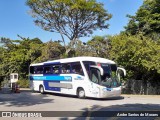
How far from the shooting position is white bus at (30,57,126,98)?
21703 millimetres

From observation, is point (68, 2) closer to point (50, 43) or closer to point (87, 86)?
point (50, 43)

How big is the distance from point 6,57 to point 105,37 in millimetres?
20544

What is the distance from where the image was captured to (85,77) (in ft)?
73.9

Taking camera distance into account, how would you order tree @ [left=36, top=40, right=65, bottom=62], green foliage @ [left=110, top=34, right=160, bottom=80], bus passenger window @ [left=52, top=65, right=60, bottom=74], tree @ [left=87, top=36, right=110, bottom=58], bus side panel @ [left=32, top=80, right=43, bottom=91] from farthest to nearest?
1. tree @ [left=36, top=40, right=65, bottom=62]
2. tree @ [left=87, top=36, right=110, bottom=58]
3. bus side panel @ [left=32, top=80, right=43, bottom=91]
4. green foliage @ [left=110, top=34, right=160, bottom=80]
5. bus passenger window @ [left=52, top=65, right=60, bottom=74]

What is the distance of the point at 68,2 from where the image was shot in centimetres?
4166

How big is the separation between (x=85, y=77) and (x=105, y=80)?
1.62 metres

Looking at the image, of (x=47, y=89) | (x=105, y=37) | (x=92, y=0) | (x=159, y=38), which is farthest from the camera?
(x=92, y=0)

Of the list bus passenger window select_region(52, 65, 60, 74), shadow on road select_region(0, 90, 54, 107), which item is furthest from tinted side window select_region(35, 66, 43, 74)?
shadow on road select_region(0, 90, 54, 107)

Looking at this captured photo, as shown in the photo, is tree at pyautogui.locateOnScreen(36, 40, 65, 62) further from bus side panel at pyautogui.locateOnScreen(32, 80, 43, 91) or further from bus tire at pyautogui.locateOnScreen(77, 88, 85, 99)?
bus tire at pyautogui.locateOnScreen(77, 88, 85, 99)

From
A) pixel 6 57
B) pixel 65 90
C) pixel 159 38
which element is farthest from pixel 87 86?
pixel 6 57

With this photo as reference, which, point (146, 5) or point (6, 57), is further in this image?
point (6, 57)

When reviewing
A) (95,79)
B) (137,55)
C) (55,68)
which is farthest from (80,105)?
(137,55)

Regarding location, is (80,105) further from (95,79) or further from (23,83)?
(23,83)

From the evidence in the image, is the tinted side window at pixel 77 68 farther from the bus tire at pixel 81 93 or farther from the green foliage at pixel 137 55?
the green foliage at pixel 137 55
